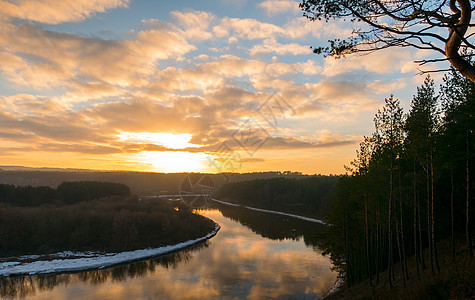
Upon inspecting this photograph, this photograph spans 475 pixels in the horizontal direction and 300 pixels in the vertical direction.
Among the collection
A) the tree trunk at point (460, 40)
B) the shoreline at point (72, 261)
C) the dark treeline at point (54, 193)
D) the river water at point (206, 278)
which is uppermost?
the tree trunk at point (460, 40)

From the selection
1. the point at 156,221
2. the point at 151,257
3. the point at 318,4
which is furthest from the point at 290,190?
the point at 318,4

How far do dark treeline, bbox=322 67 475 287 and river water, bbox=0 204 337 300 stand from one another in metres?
6.25

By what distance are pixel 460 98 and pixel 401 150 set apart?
506 centimetres

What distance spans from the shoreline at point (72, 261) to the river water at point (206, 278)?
6.20 ft

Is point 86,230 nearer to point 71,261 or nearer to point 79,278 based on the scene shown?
point 71,261

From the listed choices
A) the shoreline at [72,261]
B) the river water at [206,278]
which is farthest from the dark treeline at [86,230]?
the river water at [206,278]

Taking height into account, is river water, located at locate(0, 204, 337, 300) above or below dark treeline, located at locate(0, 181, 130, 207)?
below

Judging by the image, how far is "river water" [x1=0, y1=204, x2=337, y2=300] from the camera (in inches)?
1155

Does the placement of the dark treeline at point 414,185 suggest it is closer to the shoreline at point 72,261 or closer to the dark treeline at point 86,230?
the shoreline at point 72,261

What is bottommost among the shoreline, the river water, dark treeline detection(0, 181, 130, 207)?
the shoreline

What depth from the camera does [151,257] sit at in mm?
47344

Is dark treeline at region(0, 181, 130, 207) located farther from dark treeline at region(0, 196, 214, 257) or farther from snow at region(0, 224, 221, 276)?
snow at region(0, 224, 221, 276)

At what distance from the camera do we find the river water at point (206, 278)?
2933 cm

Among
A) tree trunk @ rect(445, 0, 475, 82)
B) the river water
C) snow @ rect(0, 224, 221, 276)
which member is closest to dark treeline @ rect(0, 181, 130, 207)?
snow @ rect(0, 224, 221, 276)
